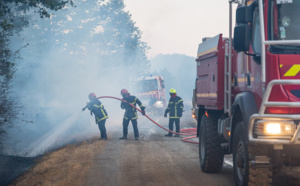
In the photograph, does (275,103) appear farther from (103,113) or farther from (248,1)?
(103,113)

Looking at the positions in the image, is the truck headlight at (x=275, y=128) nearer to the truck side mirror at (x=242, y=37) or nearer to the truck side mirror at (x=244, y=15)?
the truck side mirror at (x=242, y=37)

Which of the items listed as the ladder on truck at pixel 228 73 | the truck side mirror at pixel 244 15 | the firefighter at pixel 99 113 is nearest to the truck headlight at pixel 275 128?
the truck side mirror at pixel 244 15

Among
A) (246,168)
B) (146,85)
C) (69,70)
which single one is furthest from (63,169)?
(69,70)

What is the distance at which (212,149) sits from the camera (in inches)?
338

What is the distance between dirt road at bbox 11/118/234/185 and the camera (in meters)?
8.16

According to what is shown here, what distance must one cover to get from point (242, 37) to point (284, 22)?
523 millimetres

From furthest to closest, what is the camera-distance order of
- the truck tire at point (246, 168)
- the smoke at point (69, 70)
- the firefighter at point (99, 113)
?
the smoke at point (69, 70)
the firefighter at point (99, 113)
the truck tire at point (246, 168)

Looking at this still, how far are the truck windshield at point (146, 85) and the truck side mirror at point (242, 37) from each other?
90.2 ft

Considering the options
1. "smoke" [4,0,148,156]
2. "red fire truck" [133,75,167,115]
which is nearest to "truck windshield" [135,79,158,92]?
"red fire truck" [133,75,167,115]

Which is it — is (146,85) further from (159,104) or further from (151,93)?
(159,104)

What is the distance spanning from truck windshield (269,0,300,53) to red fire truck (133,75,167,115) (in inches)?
1062

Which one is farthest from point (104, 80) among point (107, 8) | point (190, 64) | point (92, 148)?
point (190, 64)

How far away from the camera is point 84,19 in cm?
4872

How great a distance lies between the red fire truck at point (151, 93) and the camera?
108 feet
